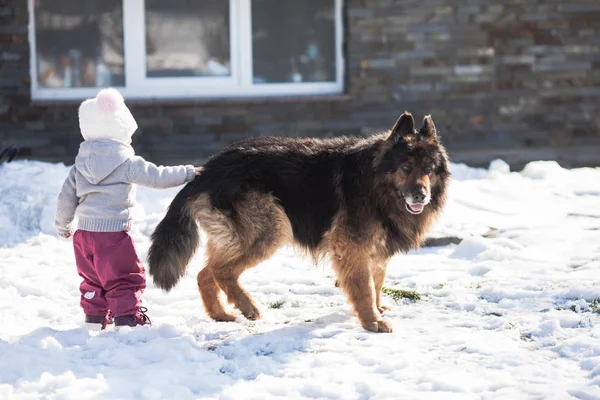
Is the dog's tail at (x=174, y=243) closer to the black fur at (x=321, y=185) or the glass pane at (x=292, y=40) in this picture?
the black fur at (x=321, y=185)

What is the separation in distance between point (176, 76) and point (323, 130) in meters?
1.80

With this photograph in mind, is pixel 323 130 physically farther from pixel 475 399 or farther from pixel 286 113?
pixel 475 399

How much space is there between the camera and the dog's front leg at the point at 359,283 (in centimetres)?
500

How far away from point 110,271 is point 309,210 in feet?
4.08

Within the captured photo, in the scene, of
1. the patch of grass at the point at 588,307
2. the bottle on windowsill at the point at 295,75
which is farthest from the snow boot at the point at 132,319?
the bottle on windowsill at the point at 295,75

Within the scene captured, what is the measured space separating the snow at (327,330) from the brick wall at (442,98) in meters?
1.91

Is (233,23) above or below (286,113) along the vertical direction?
above

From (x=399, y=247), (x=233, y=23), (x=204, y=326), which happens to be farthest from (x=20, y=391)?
(x=233, y=23)

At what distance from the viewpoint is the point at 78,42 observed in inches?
372

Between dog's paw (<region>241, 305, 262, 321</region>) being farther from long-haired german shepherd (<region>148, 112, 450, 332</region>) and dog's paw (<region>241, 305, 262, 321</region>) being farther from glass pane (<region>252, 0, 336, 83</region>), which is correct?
glass pane (<region>252, 0, 336, 83</region>)

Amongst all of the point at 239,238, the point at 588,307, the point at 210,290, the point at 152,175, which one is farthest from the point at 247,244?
the point at 588,307

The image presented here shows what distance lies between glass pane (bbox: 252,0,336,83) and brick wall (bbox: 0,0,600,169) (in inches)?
12.0

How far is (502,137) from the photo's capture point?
1042cm

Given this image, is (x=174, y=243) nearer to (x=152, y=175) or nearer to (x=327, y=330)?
(x=152, y=175)
